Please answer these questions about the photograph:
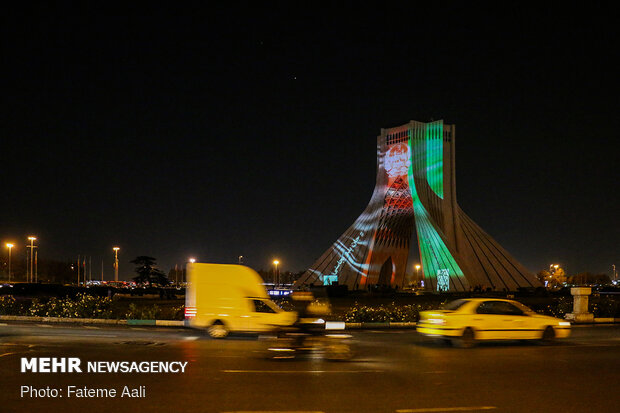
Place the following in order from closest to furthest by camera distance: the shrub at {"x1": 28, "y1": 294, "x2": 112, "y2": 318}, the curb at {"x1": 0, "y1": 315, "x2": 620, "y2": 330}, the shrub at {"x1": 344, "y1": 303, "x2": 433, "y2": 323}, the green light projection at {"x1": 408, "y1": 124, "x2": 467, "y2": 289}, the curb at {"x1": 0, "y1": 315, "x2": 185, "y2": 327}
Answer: the curb at {"x1": 0, "y1": 315, "x2": 620, "y2": 330} → the curb at {"x1": 0, "y1": 315, "x2": 185, "y2": 327} → the shrub at {"x1": 344, "y1": 303, "x2": 433, "y2": 323} → the shrub at {"x1": 28, "y1": 294, "x2": 112, "y2": 318} → the green light projection at {"x1": 408, "y1": 124, "x2": 467, "y2": 289}

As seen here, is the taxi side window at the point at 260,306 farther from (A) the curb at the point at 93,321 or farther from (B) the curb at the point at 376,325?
(A) the curb at the point at 93,321

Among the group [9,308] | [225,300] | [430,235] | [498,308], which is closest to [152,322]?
[225,300]

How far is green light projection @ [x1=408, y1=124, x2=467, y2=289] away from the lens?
5344 centimetres

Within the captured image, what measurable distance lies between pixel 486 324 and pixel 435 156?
44568 mm

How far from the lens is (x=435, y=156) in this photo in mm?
59125

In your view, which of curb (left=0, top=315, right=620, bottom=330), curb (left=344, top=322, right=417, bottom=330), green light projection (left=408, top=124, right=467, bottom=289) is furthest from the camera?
green light projection (left=408, top=124, right=467, bottom=289)

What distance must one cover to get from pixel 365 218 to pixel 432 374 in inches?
2075

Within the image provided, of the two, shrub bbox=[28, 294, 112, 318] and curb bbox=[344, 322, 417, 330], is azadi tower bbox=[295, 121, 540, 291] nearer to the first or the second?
curb bbox=[344, 322, 417, 330]

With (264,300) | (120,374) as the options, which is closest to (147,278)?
(264,300)

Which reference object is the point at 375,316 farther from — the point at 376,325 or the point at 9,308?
the point at 9,308

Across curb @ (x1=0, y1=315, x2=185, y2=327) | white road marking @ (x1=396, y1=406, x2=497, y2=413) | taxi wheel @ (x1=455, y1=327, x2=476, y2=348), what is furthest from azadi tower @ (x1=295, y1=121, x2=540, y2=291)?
white road marking @ (x1=396, y1=406, x2=497, y2=413)

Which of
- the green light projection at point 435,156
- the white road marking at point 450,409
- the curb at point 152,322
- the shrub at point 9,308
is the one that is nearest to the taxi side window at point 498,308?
the curb at point 152,322

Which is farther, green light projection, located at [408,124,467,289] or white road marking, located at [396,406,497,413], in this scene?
green light projection, located at [408,124,467,289]

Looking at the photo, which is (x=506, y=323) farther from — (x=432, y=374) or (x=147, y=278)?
(x=147, y=278)
